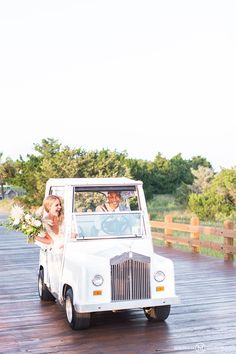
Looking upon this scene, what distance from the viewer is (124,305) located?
23.2 ft

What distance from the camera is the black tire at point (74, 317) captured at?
7.24 meters

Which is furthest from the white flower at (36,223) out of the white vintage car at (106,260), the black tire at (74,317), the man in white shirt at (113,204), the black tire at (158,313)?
the black tire at (158,313)

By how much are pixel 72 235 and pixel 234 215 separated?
2662cm

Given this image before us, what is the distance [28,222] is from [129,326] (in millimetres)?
2074

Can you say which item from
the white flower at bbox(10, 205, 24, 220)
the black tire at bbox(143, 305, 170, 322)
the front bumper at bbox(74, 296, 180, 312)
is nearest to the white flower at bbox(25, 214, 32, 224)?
the white flower at bbox(10, 205, 24, 220)

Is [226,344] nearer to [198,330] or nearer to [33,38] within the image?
[198,330]

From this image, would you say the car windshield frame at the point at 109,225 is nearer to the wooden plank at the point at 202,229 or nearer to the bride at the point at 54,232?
the bride at the point at 54,232

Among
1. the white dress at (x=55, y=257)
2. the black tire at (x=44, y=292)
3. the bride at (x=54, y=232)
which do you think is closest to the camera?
the white dress at (x=55, y=257)

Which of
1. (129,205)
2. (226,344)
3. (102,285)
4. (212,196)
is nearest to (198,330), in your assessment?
(226,344)

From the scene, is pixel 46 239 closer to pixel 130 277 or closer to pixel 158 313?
pixel 130 277

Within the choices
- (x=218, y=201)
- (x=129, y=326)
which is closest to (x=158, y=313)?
(x=129, y=326)

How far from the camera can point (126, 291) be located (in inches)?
281

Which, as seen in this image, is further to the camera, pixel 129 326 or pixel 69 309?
pixel 129 326

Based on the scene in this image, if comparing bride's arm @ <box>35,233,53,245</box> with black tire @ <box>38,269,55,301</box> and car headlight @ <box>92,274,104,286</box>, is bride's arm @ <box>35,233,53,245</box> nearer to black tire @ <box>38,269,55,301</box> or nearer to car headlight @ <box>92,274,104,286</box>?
black tire @ <box>38,269,55,301</box>
